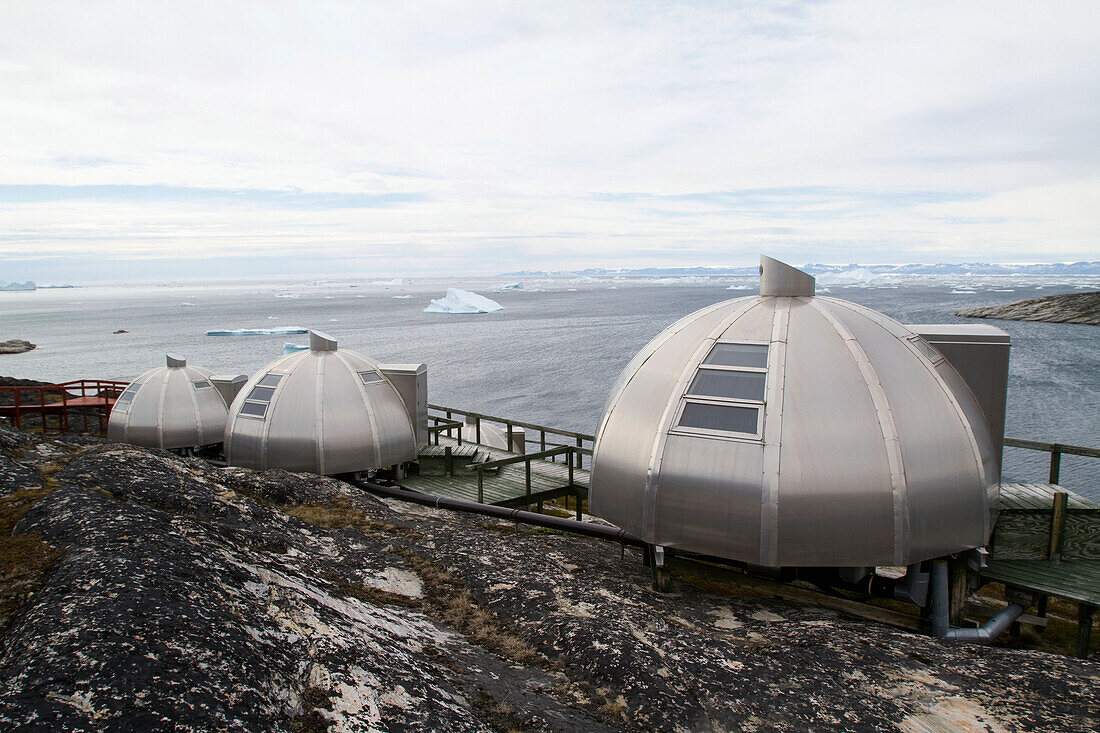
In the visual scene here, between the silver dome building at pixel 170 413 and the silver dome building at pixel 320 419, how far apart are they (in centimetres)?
545

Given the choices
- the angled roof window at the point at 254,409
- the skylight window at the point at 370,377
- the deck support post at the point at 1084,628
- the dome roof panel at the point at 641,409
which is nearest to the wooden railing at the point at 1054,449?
the deck support post at the point at 1084,628

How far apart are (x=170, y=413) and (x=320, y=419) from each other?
29.6 ft

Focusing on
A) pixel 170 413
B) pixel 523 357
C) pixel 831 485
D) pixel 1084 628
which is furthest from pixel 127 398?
pixel 523 357

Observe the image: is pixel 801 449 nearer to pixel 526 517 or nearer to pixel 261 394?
pixel 526 517

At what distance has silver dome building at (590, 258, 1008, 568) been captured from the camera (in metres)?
8.41

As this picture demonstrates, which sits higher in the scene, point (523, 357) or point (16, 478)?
point (16, 478)

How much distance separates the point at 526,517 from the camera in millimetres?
12516

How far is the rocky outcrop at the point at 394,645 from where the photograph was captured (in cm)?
354

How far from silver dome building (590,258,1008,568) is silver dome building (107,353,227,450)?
19.2m

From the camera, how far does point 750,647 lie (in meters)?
6.32

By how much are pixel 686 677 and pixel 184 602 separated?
3.77 metres

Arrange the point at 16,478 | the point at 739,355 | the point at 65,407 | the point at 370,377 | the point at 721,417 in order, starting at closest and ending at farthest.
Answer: the point at 16,478 < the point at 721,417 < the point at 739,355 < the point at 370,377 < the point at 65,407

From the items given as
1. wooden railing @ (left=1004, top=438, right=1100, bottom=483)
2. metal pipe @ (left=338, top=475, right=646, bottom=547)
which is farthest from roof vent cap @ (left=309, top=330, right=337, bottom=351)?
wooden railing @ (left=1004, top=438, right=1100, bottom=483)

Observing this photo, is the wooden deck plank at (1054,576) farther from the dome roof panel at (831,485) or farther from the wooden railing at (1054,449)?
the dome roof panel at (831,485)
